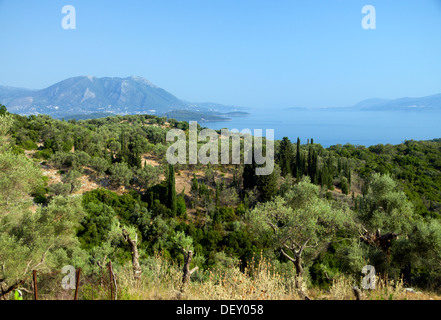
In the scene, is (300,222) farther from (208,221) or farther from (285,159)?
(285,159)

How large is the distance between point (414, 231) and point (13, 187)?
15.1m

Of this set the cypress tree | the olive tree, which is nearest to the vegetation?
the olive tree

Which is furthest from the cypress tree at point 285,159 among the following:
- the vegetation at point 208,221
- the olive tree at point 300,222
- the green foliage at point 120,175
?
the olive tree at point 300,222

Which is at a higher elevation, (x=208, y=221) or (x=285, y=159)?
(x=285, y=159)

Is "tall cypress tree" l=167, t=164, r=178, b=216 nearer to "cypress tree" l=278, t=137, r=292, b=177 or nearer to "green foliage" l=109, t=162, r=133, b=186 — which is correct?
"green foliage" l=109, t=162, r=133, b=186

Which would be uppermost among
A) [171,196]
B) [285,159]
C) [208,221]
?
[285,159]

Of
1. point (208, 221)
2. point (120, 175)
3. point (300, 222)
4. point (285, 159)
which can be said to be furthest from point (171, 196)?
point (285, 159)

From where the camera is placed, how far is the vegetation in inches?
303

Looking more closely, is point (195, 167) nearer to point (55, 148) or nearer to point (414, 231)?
point (55, 148)

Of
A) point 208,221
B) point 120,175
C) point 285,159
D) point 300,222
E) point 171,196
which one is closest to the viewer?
point 300,222

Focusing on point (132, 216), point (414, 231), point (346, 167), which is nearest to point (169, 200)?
point (132, 216)

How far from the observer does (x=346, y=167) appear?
128 feet

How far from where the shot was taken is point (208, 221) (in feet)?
75.2
